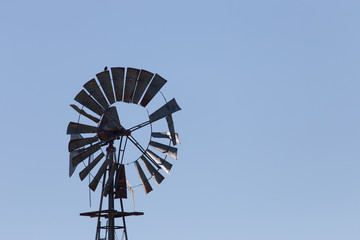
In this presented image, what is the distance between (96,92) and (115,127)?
1.60 m

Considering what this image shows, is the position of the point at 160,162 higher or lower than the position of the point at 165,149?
lower

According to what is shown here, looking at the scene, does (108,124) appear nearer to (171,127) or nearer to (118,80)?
(118,80)

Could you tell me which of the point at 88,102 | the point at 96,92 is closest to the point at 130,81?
the point at 96,92

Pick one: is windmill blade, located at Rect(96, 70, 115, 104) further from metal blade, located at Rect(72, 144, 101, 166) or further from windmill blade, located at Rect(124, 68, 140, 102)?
metal blade, located at Rect(72, 144, 101, 166)

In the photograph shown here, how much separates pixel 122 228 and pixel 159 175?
2476mm

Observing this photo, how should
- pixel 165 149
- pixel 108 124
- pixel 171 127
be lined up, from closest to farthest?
1. pixel 108 124
2. pixel 171 127
3. pixel 165 149

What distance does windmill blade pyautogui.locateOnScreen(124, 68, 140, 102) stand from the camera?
105 feet

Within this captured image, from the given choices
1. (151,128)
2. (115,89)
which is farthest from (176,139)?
(115,89)

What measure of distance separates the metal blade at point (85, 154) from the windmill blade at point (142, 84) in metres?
2.32

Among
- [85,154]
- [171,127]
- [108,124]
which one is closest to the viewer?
[85,154]

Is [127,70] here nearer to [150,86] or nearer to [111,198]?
[150,86]

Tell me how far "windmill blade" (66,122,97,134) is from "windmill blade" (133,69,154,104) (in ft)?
6.46

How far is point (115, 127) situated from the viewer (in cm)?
3250

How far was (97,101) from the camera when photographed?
1260 inches
